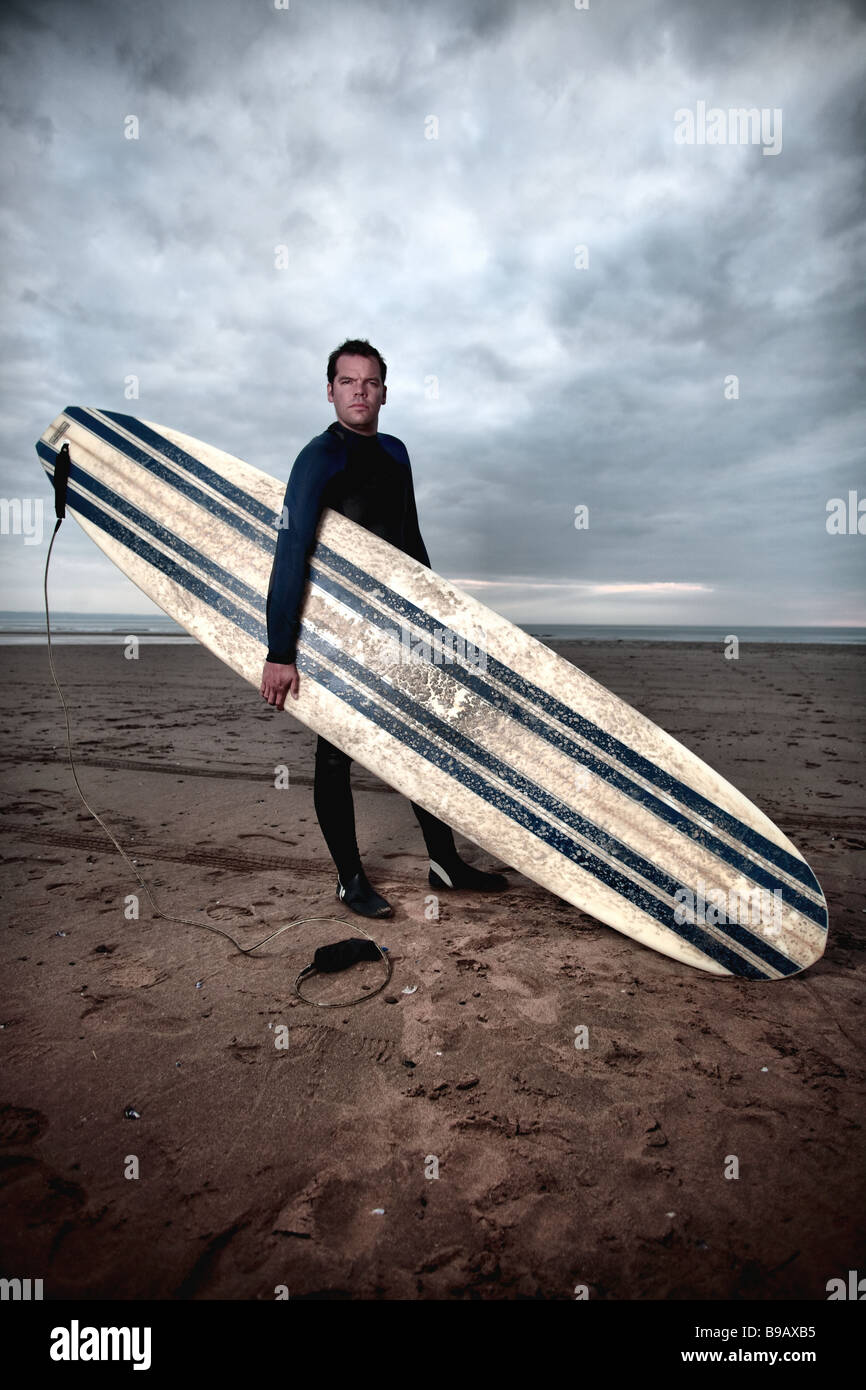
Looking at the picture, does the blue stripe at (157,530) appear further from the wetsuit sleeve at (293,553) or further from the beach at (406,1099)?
the beach at (406,1099)

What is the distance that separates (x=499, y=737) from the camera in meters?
2.18

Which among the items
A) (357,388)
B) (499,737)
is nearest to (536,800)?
(499,737)

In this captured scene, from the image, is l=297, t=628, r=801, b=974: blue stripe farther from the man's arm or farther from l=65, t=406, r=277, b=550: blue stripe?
l=65, t=406, r=277, b=550: blue stripe

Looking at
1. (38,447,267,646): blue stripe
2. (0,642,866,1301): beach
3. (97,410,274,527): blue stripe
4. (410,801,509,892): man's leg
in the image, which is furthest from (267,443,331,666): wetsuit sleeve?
(0,642,866,1301): beach

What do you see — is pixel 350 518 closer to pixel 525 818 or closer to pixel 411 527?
pixel 411 527

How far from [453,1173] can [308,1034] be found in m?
0.56

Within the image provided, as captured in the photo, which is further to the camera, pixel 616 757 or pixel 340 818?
pixel 340 818

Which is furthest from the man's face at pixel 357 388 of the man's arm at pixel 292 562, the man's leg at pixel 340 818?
the man's leg at pixel 340 818

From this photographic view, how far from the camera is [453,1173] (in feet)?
4.04

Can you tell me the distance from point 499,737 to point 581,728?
11.5 inches

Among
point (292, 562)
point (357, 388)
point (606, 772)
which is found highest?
point (357, 388)

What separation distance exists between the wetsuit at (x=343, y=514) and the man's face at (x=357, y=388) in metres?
0.07
